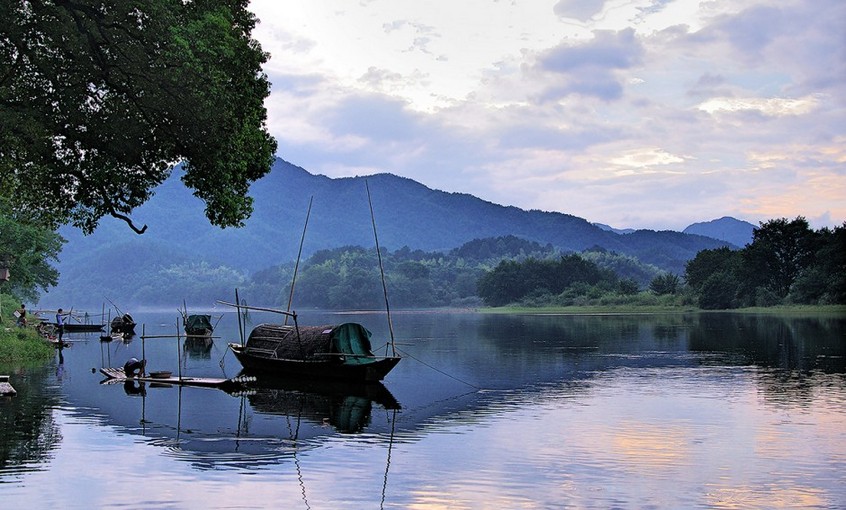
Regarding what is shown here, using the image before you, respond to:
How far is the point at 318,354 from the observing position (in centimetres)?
4441

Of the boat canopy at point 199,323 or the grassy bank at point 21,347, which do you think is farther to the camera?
the boat canopy at point 199,323

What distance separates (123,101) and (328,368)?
2174cm

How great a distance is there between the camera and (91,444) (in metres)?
26.1

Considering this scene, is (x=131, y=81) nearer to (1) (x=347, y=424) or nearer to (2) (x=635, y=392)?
(1) (x=347, y=424)

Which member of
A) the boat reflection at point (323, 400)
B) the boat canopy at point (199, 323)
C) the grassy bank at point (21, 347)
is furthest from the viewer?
the boat canopy at point (199, 323)

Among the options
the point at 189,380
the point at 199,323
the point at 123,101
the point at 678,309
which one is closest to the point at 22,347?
the point at 189,380

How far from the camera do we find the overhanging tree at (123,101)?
2327 cm

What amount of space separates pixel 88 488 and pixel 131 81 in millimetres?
11141

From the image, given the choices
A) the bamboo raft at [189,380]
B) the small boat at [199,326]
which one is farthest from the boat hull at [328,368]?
the small boat at [199,326]

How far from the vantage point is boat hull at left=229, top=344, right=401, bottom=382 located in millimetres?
42875

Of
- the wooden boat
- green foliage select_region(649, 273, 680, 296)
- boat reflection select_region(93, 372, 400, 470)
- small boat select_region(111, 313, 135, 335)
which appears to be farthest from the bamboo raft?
green foliage select_region(649, 273, 680, 296)

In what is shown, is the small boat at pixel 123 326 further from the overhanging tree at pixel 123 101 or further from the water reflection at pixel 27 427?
the overhanging tree at pixel 123 101

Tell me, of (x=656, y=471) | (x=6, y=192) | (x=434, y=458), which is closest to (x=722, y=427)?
(x=656, y=471)

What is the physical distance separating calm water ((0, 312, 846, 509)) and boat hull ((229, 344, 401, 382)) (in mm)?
1054
